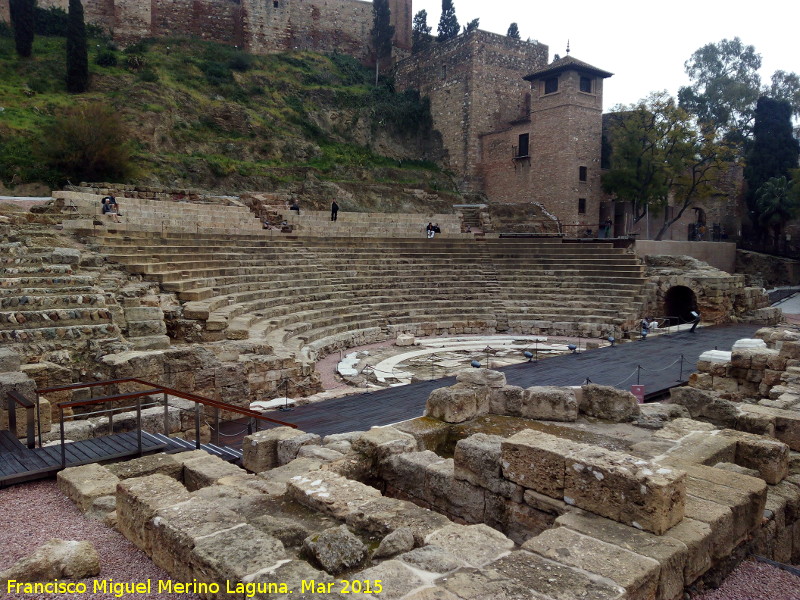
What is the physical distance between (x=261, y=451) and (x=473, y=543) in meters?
3.11

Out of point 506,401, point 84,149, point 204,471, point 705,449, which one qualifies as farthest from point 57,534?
point 84,149

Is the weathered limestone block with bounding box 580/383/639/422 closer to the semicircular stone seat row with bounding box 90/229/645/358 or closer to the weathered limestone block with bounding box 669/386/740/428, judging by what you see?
the weathered limestone block with bounding box 669/386/740/428

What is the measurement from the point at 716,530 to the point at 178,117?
2943 cm

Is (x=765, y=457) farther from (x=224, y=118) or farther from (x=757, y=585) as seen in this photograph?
(x=224, y=118)

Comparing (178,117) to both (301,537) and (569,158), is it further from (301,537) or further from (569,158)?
(301,537)

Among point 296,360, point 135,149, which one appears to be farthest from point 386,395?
point 135,149

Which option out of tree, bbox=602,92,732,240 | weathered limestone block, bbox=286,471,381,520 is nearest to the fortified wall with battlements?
tree, bbox=602,92,732,240

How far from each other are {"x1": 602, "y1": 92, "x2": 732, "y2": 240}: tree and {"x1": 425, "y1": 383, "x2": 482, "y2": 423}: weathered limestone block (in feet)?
83.8

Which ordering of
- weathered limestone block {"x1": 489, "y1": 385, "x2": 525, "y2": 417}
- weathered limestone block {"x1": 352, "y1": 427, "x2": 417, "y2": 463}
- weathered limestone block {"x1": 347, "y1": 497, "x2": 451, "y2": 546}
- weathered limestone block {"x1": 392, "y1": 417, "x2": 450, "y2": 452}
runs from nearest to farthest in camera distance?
1. weathered limestone block {"x1": 347, "y1": 497, "x2": 451, "y2": 546}
2. weathered limestone block {"x1": 352, "y1": 427, "x2": 417, "y2": 463}
3. weathered limestone block {"x1": 392, "y1": 417, "x2": 450, "y2": 452}
4. weathered limestone block {"x1": 489, "y1": 385, "x2": 525, "y2": 417}

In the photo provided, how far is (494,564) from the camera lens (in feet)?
10.5

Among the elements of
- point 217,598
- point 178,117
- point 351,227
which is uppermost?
point 178,117

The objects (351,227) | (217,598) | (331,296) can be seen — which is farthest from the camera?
(351,227)

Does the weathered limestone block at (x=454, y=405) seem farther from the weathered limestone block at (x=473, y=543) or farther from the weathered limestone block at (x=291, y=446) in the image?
the weathered limestone block at (x=473, y=543)

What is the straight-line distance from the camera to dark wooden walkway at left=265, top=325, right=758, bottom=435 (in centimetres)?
873
